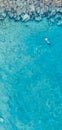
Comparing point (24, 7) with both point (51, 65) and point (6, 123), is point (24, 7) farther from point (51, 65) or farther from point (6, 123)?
point (6, 123)

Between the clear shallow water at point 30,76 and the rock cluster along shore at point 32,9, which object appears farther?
the rock cluster along shore at point 32,9

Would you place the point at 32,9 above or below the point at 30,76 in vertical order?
above

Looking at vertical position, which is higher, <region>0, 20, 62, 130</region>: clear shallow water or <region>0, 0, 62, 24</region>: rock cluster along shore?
<region>0, 0, 62, 24</region>: rock cluster along shore

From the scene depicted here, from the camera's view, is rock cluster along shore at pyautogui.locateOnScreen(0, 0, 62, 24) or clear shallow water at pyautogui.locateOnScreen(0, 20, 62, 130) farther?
A: rock cluster along shore at pyautogui.locateOnScreen(0, 0, 62, 24)

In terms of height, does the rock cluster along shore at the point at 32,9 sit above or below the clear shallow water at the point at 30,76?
above
